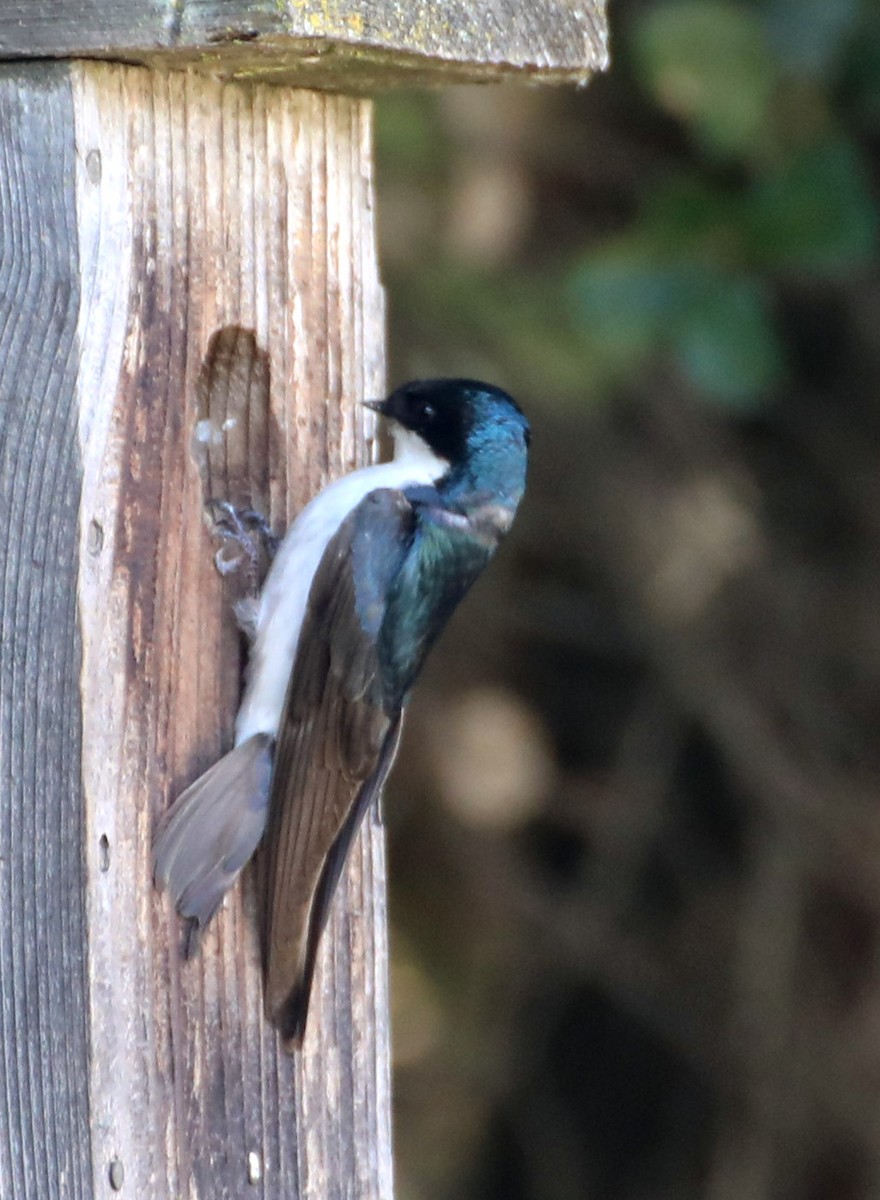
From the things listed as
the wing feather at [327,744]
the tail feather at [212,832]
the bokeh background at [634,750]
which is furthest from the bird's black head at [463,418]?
the bokeh background at [634,750]

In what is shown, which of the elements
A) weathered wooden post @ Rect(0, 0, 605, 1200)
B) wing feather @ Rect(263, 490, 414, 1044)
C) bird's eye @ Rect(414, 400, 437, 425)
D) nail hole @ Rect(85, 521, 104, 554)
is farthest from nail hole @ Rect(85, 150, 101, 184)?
bird's eye @ Rect(414, 400, 437, 425)

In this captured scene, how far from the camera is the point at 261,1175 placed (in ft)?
5.23

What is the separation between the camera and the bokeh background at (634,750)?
11.7ft

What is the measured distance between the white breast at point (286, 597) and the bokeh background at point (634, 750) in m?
1.47

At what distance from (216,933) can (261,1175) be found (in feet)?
0.66

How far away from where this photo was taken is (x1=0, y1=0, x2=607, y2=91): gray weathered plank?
1441mm

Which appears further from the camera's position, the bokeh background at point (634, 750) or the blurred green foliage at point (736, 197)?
the bokeh background at point (634, 750)

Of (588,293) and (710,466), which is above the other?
(588,293)

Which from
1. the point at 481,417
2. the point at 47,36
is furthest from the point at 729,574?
the point at 47,36

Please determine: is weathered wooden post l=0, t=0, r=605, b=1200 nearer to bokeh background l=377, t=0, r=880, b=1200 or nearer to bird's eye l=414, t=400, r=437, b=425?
bird's eye l=414, t=400, r=437, b=425

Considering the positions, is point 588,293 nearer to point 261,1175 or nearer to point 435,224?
point 435,224

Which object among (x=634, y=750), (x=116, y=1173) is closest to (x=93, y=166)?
(x=116, y=1173)

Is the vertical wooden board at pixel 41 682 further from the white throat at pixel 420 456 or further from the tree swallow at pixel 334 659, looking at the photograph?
the white throat at pixel 420 456

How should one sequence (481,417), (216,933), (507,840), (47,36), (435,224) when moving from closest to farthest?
1. (47,36)
2. (216,933)
3. (481,417)
4. (435,224)
5. (507,840)
